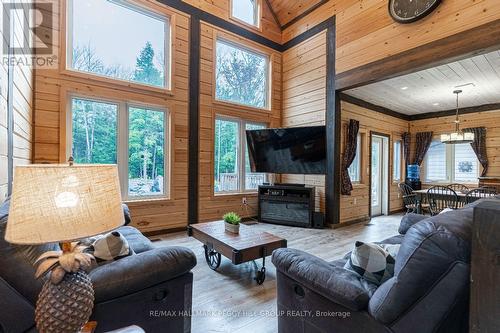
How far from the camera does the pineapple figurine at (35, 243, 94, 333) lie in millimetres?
842

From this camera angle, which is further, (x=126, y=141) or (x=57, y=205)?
(x=126, y=141)

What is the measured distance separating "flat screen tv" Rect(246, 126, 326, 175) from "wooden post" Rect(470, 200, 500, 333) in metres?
3.78

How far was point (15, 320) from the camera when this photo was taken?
1092mm

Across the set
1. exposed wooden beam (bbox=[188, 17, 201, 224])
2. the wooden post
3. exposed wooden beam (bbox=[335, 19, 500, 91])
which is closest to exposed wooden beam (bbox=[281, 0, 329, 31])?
exposed wooden beam (bbox=[335, 19, 500, 91])

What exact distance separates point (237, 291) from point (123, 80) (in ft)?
11.6

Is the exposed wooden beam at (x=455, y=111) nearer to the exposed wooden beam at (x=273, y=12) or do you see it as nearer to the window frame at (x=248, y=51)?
the window frame at (x=248, y=51)

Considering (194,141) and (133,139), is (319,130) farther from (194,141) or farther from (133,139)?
(133,139)

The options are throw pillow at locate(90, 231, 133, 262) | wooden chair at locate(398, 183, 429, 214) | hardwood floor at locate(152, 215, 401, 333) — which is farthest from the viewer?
wooden chair at locate(398, 183, 429, 214)

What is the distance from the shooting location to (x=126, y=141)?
159 inches

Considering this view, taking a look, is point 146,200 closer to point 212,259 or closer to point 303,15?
point 212,259

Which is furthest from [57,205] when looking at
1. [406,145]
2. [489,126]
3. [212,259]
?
[489,126]

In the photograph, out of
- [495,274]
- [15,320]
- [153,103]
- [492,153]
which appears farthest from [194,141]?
[492,153]

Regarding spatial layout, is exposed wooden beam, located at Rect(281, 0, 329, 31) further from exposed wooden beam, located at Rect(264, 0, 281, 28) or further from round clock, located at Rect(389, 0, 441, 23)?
round clock, located at Rect(389, 0, 441, 23)

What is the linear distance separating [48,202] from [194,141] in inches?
152
